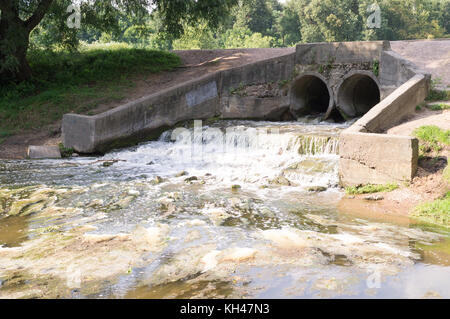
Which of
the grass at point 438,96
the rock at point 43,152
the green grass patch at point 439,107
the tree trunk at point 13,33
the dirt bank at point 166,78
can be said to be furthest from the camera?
the tree trunk at point 13,33

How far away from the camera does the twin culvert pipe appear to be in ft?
53.0

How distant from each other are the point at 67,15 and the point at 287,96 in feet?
30.3

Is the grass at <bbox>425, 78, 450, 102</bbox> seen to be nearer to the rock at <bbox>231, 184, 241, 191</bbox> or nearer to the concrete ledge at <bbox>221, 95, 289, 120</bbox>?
the concrete ledge at <bbox>221, 95, 289, 120</bbox>

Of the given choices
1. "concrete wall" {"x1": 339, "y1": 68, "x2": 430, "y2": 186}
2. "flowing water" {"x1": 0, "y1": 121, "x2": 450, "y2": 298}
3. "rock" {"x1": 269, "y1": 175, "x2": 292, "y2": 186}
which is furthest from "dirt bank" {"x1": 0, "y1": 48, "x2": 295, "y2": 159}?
"concrete wall" {"x1": 339, "y1": 68, "x2": 430, "y2": 186}

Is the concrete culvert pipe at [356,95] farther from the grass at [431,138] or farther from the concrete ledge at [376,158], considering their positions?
the concrete ledge at [376,158]

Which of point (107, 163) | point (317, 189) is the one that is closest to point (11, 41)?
point (107, 163)

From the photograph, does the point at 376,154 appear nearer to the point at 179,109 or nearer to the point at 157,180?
the point at 157,180

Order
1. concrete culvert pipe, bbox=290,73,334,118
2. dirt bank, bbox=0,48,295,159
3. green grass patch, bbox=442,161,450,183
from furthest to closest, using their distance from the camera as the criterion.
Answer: concrete culvert pipe, bbox=290,73,334,118 < dirt bank, bbox=0,48,295,159 < green grass patch, bbox=442,161,450,183

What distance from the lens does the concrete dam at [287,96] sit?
1270cm

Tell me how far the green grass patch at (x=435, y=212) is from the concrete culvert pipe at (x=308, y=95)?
8.66m

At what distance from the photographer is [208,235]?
6750 mm

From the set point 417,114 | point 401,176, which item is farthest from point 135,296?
point 417,114

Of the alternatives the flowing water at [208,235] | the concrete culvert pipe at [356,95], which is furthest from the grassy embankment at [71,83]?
the concrete culvert pipe at [356,95]
